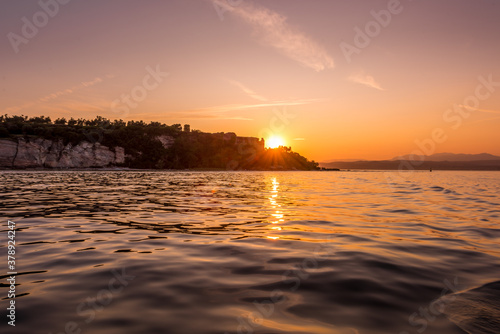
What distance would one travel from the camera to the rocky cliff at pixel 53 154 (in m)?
134

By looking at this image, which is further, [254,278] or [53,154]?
[53,154]

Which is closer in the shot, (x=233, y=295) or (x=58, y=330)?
(x=58, y=330)

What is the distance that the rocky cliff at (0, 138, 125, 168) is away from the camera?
441 feet

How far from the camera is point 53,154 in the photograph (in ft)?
491

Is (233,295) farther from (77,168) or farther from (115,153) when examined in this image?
(115,153)

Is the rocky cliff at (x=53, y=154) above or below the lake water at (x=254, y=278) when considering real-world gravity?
above

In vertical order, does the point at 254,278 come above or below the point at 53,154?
below

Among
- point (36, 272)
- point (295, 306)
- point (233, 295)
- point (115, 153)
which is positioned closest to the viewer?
point (295, 306)

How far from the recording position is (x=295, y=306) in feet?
16.6

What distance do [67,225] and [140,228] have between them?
115 inches

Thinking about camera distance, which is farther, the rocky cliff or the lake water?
the rocky cliff

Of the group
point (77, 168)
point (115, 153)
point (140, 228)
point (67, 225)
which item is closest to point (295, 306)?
point (140, 228)

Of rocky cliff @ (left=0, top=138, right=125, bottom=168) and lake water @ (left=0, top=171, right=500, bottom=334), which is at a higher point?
rocky cliff @ (left=0, top=138, right=125, bottom=168)

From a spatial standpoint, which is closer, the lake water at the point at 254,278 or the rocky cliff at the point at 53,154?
the lake water at the point at 254,278
